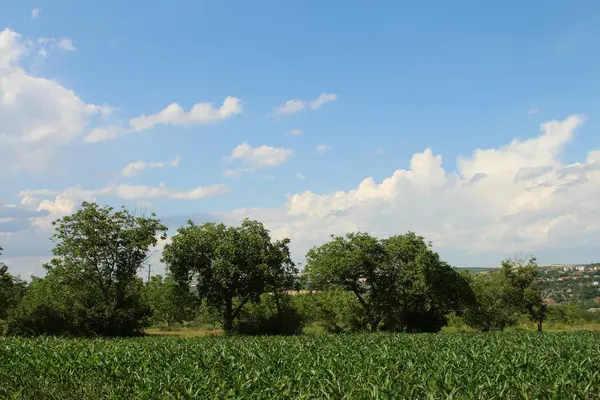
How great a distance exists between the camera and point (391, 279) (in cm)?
5384

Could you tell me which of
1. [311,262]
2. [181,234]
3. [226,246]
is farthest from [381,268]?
[181,234]

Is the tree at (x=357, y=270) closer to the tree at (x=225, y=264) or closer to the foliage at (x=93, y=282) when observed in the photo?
the tree at (x=225, y=264)

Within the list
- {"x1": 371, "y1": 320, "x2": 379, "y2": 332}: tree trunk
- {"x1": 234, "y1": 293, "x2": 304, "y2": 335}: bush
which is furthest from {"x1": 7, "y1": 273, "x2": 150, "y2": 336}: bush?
{"x1": 371, "y1": 320, "x2": 379, "y2": 332}: tree trunk

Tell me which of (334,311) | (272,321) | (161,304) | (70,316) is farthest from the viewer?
(161,304)

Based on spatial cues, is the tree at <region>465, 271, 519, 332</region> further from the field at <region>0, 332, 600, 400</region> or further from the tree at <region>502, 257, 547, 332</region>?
the field at <region>0, 332, 600, 400</region>

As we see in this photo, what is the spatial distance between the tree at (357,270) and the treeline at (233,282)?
111mm

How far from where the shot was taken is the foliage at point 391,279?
52.8 meters

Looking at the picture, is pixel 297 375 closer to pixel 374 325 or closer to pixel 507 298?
pixel 374 325

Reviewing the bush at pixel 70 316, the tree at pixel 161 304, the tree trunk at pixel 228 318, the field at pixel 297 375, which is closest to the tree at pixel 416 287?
the tree trunk at pixel 228 318

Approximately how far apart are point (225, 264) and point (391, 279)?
18.2 meters

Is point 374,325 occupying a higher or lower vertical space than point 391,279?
lower

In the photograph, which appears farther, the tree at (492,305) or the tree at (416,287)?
the tree at (492,305)

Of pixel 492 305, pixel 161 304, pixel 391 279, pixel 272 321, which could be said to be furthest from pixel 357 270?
pixel 161 304

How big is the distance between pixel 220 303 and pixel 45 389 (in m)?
35.9
